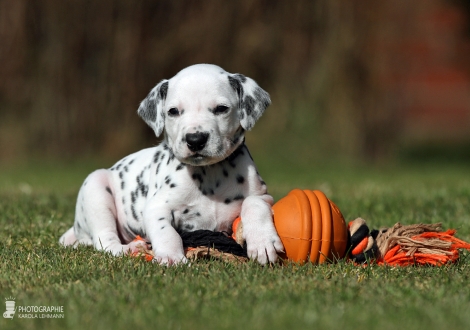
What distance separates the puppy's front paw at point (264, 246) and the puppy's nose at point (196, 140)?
27.6 inches

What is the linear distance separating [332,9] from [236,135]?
1238 centimetres

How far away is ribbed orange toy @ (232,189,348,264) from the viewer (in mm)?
4852

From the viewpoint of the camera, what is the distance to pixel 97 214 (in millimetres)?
6004

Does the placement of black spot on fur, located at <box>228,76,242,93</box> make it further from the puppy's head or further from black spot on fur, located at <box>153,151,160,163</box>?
black spot on fur, located at <box>153,151,160,163</box>

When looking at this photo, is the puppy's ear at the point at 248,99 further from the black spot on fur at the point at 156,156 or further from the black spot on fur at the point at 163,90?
the black spot on fur at the point at 156,156

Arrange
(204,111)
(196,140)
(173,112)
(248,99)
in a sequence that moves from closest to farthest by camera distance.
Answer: (196,140) → (204,111) → (173,112) → (248,99)

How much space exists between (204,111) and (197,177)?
0.53m

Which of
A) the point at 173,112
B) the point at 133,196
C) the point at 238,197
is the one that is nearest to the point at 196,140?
the point at 173,112

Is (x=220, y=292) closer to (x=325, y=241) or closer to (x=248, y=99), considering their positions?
(x=325, y=241)

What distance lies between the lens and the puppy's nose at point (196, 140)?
5066 millimetres

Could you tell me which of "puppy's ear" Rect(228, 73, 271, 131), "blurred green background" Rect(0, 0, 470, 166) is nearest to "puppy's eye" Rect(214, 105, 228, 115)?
"puppy's ear" Rect(228, 73, 271, 131)

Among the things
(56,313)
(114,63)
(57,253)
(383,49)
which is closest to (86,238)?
(57,253)

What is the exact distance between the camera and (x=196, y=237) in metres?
5.28

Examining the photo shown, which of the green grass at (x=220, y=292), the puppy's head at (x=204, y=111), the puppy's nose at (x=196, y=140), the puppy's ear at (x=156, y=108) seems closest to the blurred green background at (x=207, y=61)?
the green grass at (x=220, y=292)
